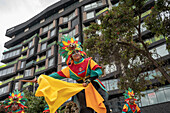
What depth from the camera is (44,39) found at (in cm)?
3609

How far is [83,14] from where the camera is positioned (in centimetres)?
2922

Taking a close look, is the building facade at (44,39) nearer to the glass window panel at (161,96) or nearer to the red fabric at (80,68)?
the glass window panel at (161,96)

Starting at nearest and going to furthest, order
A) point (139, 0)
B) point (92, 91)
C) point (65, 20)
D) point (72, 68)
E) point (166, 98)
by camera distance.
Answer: point (92, 91), point (72, 68), point (139, 0), point (166, 98), point (65, 20)

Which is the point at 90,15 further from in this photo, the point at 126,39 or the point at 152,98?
the point at 126,39

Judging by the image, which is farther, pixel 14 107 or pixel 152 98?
pixel 152 98

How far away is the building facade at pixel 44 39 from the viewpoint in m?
28.9

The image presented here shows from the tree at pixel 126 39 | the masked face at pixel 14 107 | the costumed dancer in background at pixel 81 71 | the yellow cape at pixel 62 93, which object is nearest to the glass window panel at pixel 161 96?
the tree at pixel 126 39

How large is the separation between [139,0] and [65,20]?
90.9ft

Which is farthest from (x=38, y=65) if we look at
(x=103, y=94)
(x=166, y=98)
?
(x=103, y=94)

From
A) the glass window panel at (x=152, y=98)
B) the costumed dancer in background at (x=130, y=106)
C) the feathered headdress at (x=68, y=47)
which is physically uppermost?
the feathered headdress at (x=68, y=47)

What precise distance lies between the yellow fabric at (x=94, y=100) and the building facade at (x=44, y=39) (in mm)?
17923

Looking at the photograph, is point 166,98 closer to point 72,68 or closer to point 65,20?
point 72,68

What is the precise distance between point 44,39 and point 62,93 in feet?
111

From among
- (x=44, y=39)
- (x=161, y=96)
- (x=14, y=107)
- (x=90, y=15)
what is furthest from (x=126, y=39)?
(x=44, y=39)
